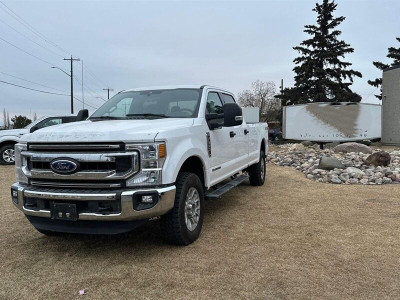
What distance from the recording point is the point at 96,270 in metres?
3.85

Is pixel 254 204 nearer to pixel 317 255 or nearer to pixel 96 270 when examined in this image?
pixel 317 255

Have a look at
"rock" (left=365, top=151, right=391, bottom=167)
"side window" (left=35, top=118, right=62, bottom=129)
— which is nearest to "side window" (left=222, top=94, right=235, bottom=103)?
"rock" (left=365, top=151, right=391, bottom=167)

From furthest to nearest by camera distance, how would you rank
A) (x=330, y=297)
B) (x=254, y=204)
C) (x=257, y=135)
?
(x=257, y=135) < (x=254, y=204) < (x=330, y=297)

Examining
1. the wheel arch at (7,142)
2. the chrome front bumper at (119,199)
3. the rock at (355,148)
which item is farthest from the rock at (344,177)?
the wheel arch at (7,142)

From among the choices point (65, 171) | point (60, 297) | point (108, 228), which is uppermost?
point (65, 171)

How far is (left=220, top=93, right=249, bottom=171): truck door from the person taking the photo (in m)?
6.25

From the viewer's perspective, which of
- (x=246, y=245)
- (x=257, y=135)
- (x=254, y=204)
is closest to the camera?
(x=246, y=245)

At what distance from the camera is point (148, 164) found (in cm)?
385

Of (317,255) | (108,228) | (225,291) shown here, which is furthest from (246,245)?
(108,228)

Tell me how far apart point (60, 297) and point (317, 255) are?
2697 mm

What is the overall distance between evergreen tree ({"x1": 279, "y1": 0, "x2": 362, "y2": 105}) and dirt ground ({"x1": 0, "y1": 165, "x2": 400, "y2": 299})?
33.3 meters

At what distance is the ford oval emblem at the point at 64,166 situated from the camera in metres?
3.83

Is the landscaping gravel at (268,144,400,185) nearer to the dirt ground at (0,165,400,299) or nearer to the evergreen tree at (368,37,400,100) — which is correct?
the dirt ground at (0,165,400,299)

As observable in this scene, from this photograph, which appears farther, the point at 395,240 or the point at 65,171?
the point at 395,240
